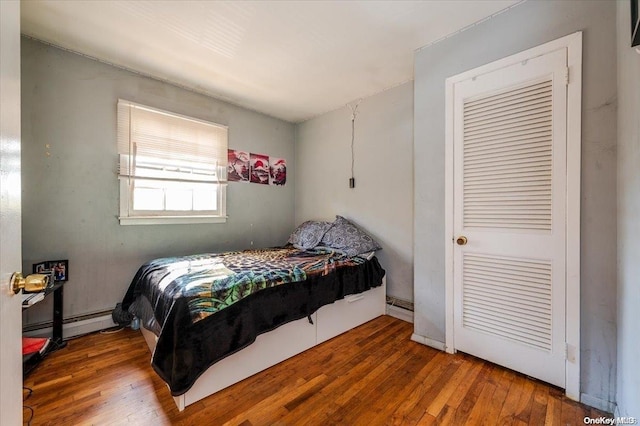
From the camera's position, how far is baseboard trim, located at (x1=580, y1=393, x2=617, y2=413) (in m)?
1.47

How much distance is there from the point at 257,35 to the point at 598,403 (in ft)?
11.1

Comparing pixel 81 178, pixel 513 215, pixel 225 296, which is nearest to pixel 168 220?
pixel 81 178

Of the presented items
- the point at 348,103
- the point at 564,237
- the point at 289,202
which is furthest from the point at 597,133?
the point at 289,202

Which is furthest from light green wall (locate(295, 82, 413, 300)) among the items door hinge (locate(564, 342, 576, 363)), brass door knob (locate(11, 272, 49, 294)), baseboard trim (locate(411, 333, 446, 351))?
brass door knob (locate(11, 272, 49, 294))

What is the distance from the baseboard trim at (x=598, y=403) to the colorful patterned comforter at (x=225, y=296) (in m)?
1.60

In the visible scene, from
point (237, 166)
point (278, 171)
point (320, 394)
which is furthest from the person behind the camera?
point (278, 171)

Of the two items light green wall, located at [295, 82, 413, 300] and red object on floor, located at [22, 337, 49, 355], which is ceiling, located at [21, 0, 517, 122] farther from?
red object on floor, located at [22, 337, 49, 355]

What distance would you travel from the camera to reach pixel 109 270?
98.3 inches

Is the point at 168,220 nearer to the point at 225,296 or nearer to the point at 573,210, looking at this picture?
the point at 225,296

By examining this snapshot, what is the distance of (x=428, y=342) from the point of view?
223 cm

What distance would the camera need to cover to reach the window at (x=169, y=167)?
258cm

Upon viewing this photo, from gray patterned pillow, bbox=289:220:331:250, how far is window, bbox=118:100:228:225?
965 mm

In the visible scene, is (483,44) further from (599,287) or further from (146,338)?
(146,338)

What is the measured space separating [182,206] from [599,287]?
3573 millimetres
